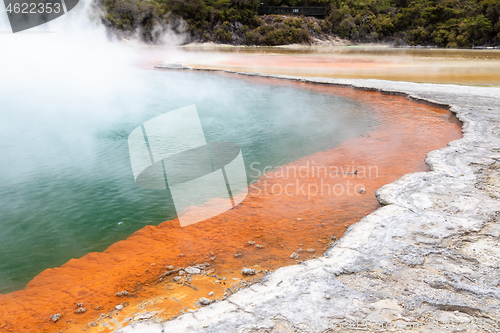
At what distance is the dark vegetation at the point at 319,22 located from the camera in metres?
41.5

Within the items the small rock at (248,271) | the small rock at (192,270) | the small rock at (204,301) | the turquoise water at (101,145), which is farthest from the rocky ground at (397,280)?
the turquoise water at (101,145)

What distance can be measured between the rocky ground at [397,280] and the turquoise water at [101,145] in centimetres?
186

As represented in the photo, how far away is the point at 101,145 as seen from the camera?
6.46 metres

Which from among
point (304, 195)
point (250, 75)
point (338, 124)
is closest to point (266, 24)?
point (250, 75)

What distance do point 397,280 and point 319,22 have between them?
54242 mm

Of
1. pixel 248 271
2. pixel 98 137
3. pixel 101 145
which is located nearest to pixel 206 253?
pixel 248 271

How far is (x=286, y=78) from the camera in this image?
44.0 ft

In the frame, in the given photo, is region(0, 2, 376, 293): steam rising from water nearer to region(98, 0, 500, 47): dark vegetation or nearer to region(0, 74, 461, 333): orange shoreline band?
Result: region(0, 74, 461, 333): orange shoreline band

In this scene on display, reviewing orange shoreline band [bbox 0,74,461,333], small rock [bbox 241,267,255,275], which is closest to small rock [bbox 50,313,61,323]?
orange shoreline band [bbox 0,74,461,333]

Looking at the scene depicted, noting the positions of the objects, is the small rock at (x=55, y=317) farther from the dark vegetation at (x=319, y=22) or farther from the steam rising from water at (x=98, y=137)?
the dark vegetation at (x=319, y=22)

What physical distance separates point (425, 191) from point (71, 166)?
4657 millimetres

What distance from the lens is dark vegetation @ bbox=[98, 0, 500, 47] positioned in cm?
4150

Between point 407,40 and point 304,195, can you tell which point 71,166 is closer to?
point 304,195

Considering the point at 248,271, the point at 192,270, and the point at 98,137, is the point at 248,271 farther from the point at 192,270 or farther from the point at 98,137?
the point at 98,137
